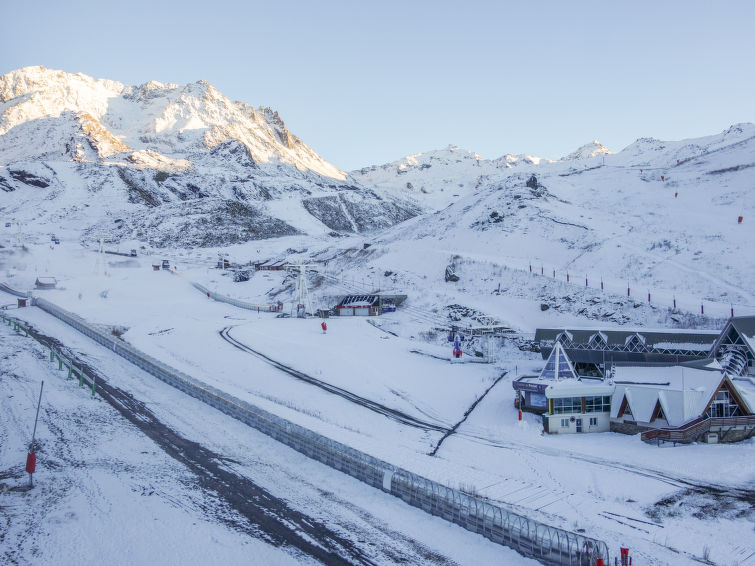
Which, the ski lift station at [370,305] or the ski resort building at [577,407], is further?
the ski lift station at [370,305]

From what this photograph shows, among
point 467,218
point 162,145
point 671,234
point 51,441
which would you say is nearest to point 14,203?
point 162,145

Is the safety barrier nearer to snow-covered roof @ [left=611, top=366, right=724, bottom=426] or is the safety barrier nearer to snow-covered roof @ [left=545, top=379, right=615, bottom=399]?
snow-covered roof @ [left=545, top=379, right=615, bottom=399]

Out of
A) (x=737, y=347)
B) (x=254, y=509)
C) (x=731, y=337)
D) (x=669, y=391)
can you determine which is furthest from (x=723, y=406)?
(x=254, y=509)

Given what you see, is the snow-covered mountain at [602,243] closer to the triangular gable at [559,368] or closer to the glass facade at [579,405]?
the triangular gable at [559,368]

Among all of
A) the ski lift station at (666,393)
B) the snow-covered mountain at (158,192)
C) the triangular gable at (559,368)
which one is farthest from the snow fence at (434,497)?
the snow-covered mountain at (158,192)

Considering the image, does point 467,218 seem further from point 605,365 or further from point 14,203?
point 14,203

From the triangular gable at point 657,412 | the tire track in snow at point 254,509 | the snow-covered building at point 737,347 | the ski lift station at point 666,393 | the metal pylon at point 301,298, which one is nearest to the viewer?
the tire track in snow at point 254,509

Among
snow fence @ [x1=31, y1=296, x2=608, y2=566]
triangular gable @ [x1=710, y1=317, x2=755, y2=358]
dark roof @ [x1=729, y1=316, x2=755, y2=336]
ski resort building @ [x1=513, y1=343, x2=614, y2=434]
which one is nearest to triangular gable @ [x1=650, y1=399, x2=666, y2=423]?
ski resort building @ [x1=513, y1=343, x2=614, y2=434]

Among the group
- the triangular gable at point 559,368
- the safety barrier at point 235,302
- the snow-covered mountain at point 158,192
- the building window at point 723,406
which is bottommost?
the building window at point 723,406
